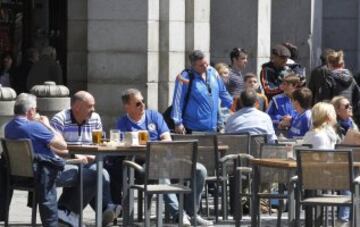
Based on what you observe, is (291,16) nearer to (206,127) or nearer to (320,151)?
(206,127)

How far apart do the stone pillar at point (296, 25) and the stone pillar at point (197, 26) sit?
14.8 ft

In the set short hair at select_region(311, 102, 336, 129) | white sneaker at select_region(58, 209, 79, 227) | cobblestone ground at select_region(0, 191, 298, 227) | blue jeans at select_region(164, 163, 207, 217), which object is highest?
short hair at select_region(311, 102, 336, 129)

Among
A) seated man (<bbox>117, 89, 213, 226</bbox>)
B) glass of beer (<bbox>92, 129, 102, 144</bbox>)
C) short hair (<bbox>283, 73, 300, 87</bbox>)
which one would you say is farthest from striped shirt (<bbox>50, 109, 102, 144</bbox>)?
short hair (<bbox>283, 73, 300, 87</bbox>)

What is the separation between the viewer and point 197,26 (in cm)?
2386

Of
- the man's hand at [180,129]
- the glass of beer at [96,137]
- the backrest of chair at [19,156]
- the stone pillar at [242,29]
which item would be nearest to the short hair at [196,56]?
the man's hand at [180,129]

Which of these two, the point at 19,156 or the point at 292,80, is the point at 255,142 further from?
the point at 19,156

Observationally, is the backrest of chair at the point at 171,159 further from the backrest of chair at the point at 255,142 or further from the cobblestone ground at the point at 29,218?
the backrest of chair at the point at 255,142

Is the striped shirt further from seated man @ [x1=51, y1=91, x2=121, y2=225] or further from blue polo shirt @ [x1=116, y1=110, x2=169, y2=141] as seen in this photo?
blue polo shirt @ [x1=116, y1=110, x2=169, y2=141]

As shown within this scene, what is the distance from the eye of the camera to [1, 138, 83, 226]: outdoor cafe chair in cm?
1551

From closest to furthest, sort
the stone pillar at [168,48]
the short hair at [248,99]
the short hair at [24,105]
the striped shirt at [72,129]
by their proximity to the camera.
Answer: the short hair at [24,105] < the striped shirt at [72,129] < the short hair at [248,99] < the stone pillar at [168,48]

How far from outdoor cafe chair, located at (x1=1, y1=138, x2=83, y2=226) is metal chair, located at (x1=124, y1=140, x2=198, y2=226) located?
79 cm

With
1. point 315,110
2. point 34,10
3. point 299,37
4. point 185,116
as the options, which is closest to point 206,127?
point 185,116

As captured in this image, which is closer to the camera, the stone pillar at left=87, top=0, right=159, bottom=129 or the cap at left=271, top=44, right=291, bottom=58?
the cap at left=271, top=44, right=291, bottom=58

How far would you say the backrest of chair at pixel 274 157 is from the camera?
1596 cm
